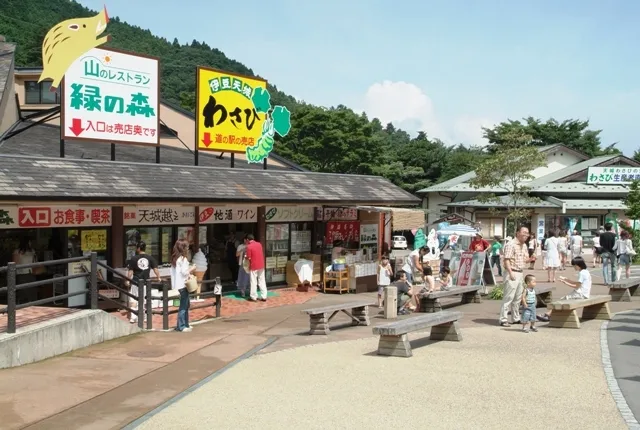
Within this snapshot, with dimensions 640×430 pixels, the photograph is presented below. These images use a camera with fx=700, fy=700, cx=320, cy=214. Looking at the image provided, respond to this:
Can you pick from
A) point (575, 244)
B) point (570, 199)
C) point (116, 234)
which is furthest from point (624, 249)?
point (570, 199)

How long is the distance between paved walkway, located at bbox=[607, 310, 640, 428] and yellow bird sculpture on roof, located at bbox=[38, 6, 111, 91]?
1227cm

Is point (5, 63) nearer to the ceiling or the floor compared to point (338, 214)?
nearer to the ceiling

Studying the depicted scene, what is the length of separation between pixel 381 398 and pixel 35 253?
976cm

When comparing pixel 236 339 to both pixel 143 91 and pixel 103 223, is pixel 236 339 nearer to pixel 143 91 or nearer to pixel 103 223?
pixel 103 223

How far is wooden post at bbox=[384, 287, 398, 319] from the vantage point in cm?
1477

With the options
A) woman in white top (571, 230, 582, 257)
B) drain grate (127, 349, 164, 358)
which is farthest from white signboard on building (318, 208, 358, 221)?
woman in white top (571, 230, 582, 257)

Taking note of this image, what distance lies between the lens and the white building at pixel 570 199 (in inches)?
1564

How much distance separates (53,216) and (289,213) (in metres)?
7.59

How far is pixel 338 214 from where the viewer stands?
22172 mm

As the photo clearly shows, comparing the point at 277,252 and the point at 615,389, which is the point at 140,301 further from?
the point at 615,389

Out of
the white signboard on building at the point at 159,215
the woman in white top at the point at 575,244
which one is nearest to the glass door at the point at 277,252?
the white signboard on building at the point at 159,215

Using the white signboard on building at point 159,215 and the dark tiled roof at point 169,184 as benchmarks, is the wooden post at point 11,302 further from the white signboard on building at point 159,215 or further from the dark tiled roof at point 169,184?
the white signboard on building at point 159,215

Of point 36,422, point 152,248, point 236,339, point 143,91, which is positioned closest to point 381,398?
point 36,422

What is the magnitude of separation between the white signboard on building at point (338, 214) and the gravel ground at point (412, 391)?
1023 centimetres
